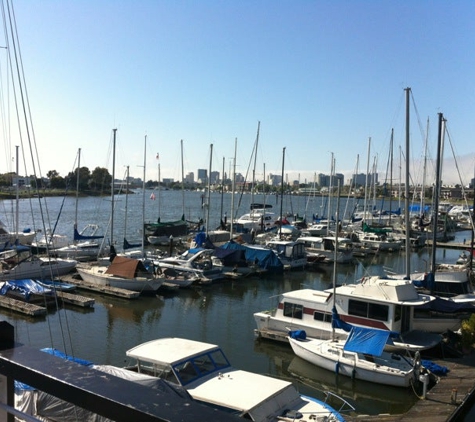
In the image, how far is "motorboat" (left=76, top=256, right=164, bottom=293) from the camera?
97.0 ft

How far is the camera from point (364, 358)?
1738cm

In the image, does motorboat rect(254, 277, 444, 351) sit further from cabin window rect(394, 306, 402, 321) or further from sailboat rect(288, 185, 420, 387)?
sailboat rect(288, 185, 420, 387)

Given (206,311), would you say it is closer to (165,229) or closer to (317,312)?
(317,312)

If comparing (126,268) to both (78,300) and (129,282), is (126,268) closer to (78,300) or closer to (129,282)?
(129,282)

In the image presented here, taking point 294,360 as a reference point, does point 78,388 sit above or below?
above

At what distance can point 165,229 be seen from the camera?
176 feet

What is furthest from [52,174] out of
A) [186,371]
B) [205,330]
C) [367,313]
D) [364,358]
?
[186,371]

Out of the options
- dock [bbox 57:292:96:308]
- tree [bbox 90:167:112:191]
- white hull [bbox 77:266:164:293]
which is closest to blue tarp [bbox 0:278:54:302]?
dock [bbox 57:292:96:308]

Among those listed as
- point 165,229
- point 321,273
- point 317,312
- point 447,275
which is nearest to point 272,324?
point 317,312

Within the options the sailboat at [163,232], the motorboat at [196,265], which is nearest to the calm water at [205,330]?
the motorboat at [196,265]

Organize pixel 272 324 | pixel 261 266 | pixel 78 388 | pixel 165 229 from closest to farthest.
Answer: pixel 78 388
pixel 272 324
pixel 261 266
pixel 165 229

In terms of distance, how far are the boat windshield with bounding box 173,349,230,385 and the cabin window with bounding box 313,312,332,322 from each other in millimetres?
7430

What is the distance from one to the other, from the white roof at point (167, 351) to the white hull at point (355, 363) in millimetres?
5874

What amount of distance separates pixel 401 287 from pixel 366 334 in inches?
131
